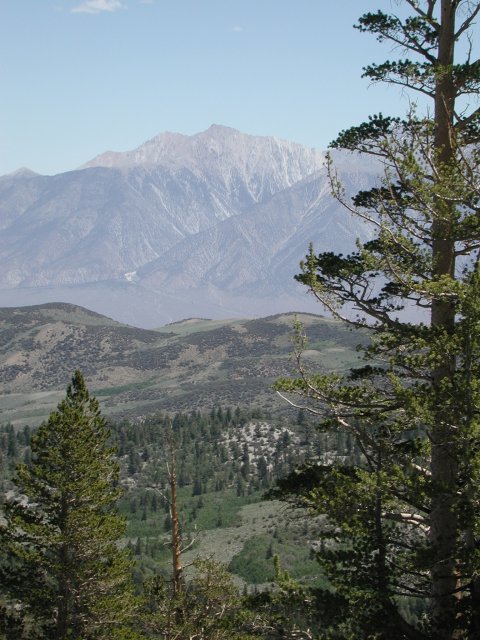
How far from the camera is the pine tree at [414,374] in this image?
14625 millimetres

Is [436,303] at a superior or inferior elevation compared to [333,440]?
superior

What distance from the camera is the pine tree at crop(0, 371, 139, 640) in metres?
26.0

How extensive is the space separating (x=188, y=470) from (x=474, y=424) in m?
179

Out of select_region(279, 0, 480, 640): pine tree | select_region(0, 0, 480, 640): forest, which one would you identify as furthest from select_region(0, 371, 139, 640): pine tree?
select_region(279, 0, 480, 640): pine tree

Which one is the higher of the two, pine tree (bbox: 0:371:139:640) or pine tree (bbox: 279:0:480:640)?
pine tree (bbox: 279:0:480:640)

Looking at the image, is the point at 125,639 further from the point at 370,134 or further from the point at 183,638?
the point at 370,134

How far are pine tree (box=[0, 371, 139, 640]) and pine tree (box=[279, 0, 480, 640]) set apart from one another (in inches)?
456

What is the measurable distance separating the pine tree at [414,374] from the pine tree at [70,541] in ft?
38.0

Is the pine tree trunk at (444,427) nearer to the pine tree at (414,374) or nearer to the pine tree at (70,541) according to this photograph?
the pine tree at (414,374)

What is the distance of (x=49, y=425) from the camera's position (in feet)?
92.1

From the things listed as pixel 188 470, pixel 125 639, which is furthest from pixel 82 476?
pixel 188 470

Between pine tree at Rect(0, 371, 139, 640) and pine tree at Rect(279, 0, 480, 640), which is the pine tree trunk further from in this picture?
pine tree at Rect(0, 371, 139, 640)

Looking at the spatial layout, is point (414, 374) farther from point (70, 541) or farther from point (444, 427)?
point (70, 541)

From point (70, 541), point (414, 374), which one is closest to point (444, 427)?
point (414, 374)
